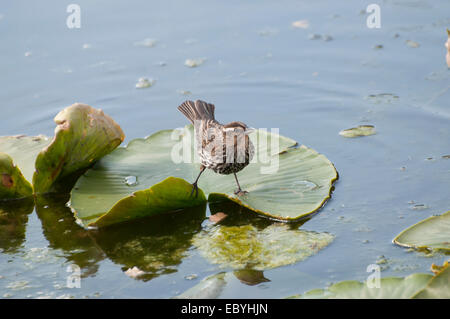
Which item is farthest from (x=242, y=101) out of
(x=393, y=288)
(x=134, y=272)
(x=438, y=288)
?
(x=438, y=288)

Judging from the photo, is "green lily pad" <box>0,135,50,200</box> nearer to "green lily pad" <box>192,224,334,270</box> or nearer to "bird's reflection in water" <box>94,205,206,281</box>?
"bird's reflection in water" <box>94,205,206,281</box>

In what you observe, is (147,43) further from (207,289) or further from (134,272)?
(207,289)

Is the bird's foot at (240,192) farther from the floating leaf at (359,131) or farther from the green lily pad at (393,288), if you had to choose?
the floating leaf at (359,131)

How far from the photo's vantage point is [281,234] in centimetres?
468

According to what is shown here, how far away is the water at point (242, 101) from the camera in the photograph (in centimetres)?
442

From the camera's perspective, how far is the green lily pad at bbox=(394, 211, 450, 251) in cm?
414

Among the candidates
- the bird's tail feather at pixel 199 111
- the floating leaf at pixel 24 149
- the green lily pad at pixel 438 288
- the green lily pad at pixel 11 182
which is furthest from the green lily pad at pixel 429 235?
the floating leaf at pixel 24 149

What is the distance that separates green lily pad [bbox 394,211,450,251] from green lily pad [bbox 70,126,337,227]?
804 millimetres

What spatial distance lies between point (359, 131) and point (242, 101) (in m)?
1.56

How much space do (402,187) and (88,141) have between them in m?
2.84

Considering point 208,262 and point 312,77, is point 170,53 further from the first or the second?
point 208,262

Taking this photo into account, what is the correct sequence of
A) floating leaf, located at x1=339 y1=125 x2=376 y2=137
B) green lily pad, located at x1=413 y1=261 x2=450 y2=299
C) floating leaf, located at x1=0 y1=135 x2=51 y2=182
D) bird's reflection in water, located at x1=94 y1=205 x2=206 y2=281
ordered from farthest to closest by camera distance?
floating leaf, located at x1=339 y1=125 x2=376 y2=137 < floating leaf, located at x1=0 y1=135 x2=51 y2=182 < bird's reflection in water, located at x1=94 y1=205 x2=206 y2=281 < green lily pad, located at x1=413 y1=261 x2=450 y2=299

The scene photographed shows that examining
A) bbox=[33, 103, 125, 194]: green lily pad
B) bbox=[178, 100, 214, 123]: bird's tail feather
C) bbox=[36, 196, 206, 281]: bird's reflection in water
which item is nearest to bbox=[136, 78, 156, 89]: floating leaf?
bbox=[178, 100, 214, 123]: bird's tail feather

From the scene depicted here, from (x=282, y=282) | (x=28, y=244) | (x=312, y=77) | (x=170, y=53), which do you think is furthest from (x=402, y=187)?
(x=170, y=53)
